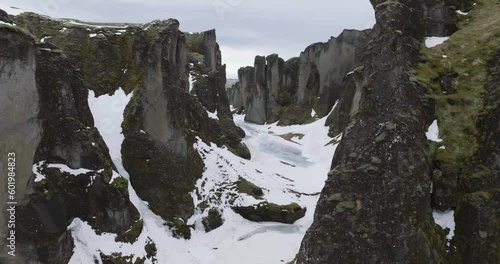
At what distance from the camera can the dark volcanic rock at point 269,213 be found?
33531 mm

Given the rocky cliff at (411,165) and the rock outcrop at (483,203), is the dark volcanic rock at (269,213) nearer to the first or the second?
the rocky cliff at (411,165)

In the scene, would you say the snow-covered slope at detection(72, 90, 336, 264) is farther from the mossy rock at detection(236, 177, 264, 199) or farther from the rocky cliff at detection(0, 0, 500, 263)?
the mossy rock at detection(236, 177, 264, 199)

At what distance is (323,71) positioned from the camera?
9244 centimetres

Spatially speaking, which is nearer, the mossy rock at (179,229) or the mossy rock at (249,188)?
the mossy rock at (179,229)

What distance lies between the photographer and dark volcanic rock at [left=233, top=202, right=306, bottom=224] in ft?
110

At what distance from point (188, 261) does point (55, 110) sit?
12.8 meters

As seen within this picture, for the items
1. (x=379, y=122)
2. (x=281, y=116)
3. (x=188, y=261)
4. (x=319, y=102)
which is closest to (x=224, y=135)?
(x=188, y=261)

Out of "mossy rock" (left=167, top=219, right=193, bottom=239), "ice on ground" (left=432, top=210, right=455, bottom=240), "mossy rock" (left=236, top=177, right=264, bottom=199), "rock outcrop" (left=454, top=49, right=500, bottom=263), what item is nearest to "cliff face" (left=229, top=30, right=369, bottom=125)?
"mossy rock" (left=236, top=177, right=264, bottom=199)

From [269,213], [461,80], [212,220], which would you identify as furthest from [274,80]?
[461,80]

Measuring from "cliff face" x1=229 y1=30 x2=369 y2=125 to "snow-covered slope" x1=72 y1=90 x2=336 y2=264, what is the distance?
46581 millimetres

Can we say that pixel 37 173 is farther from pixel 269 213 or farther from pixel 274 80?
pixel 274 80

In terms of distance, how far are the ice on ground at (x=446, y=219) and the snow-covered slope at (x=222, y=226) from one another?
1420cm

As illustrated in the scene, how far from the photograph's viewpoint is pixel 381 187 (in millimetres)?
12836

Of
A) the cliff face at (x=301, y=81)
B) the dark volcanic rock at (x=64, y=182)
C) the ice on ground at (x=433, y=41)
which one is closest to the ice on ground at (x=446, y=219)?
the ice on ground at (x=433, y=41)
